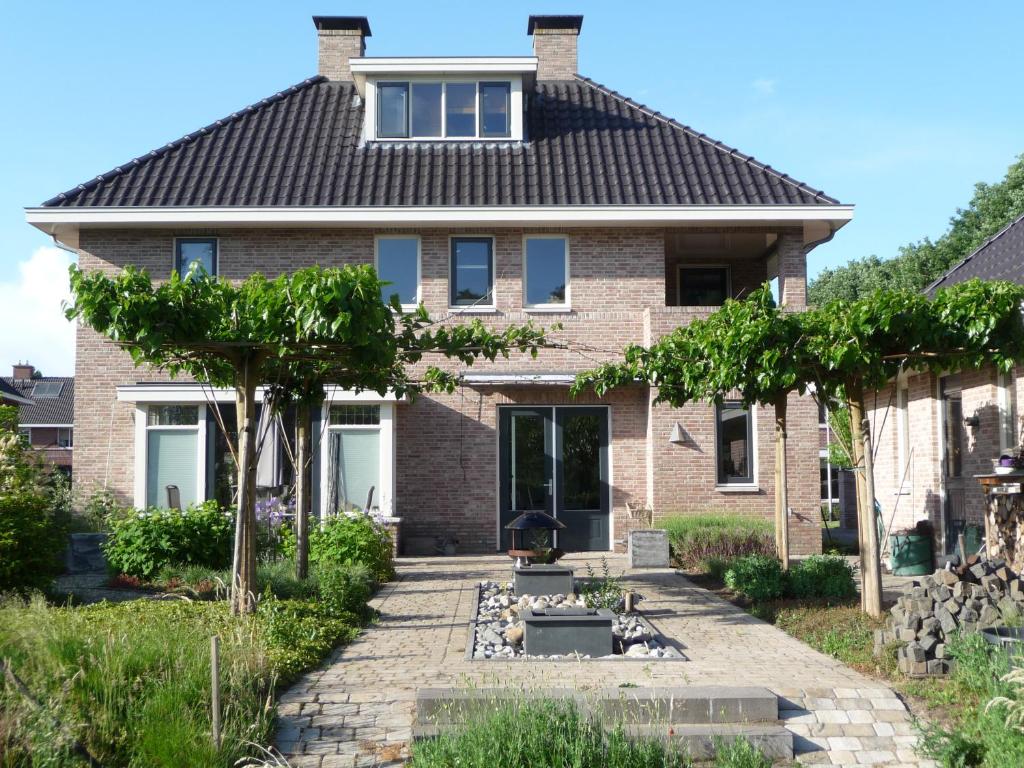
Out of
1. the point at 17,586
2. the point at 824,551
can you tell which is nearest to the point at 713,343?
the point at 17,586

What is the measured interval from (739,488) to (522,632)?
919 centimetres

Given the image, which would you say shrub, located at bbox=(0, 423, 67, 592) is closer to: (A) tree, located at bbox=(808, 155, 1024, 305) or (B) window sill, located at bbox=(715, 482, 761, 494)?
(B) window sill, located at bbox=(715, 482, 761, 494)

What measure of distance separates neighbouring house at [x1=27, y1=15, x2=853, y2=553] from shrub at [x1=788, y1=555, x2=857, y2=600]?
6.00 m

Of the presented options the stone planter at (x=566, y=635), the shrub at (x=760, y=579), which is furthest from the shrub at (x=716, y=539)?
the stone planter at (x=566, y=635)

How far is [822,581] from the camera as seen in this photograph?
443 inches

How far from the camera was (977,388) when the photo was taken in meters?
14.8

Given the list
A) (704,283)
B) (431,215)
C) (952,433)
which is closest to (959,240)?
(704,283)

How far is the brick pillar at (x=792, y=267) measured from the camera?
59.5ft

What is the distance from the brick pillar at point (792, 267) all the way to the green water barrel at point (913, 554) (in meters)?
4.67

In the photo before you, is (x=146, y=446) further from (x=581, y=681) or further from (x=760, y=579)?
(x=581, y=681)

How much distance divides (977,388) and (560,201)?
24.3ft

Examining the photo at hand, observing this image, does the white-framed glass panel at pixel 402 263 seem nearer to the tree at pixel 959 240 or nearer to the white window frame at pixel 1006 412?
the white window frame at pixel 1006 412

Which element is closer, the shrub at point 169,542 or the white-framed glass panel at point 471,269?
the shrub at point 169,542

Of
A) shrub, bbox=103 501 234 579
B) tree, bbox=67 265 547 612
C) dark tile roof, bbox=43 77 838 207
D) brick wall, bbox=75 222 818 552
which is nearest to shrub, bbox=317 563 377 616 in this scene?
tree, bbox=67 265 547 612
